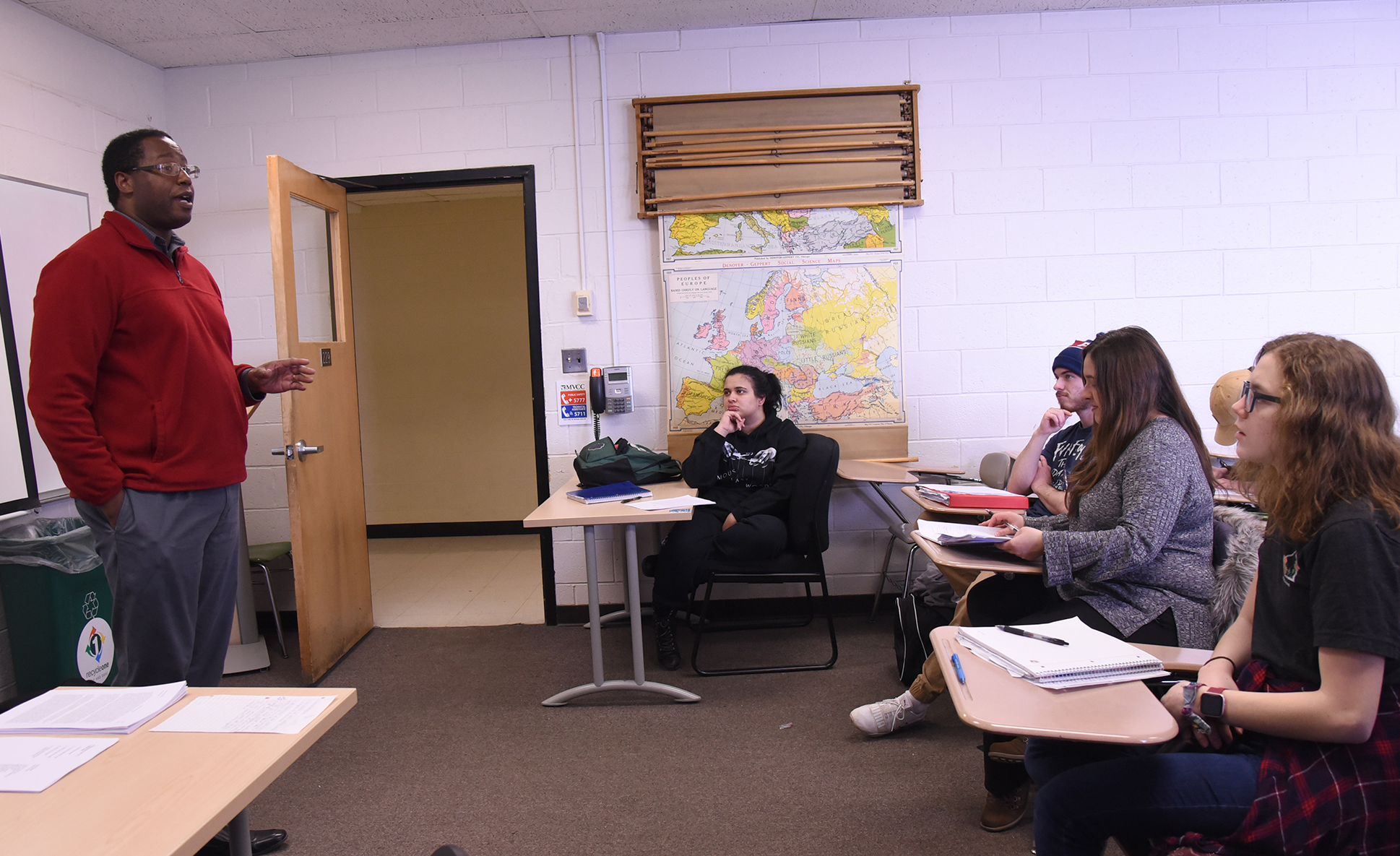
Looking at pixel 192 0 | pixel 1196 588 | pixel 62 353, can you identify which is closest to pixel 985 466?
pixel 1196 588

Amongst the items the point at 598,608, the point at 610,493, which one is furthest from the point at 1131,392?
the point at 598,608

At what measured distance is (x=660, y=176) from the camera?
3.58m

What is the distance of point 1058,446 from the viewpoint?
2.82m

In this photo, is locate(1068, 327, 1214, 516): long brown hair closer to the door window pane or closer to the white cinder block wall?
the white cinder block wall

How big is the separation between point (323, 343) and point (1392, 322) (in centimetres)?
464

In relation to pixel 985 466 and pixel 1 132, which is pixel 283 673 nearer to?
pixel 1 132

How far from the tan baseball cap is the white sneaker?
52.6 inches

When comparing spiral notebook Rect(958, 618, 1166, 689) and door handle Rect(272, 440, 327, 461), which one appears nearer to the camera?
spiral notebook Rect(958, 618, 1166, 689)

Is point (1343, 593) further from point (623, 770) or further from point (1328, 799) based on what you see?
point (623, 770)

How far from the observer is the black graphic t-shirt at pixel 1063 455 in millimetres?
2652

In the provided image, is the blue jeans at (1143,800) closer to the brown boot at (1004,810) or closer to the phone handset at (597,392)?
the brown boot at (1004,810)

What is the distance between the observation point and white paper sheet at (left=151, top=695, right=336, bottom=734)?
43.7 inches

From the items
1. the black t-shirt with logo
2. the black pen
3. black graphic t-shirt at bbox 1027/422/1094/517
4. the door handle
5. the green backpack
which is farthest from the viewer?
the green backpack

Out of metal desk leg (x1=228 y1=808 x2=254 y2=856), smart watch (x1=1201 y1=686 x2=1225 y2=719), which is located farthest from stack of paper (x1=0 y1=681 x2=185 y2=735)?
smart watch (x1=1201 y1=686 x2=1225 y2=719)
